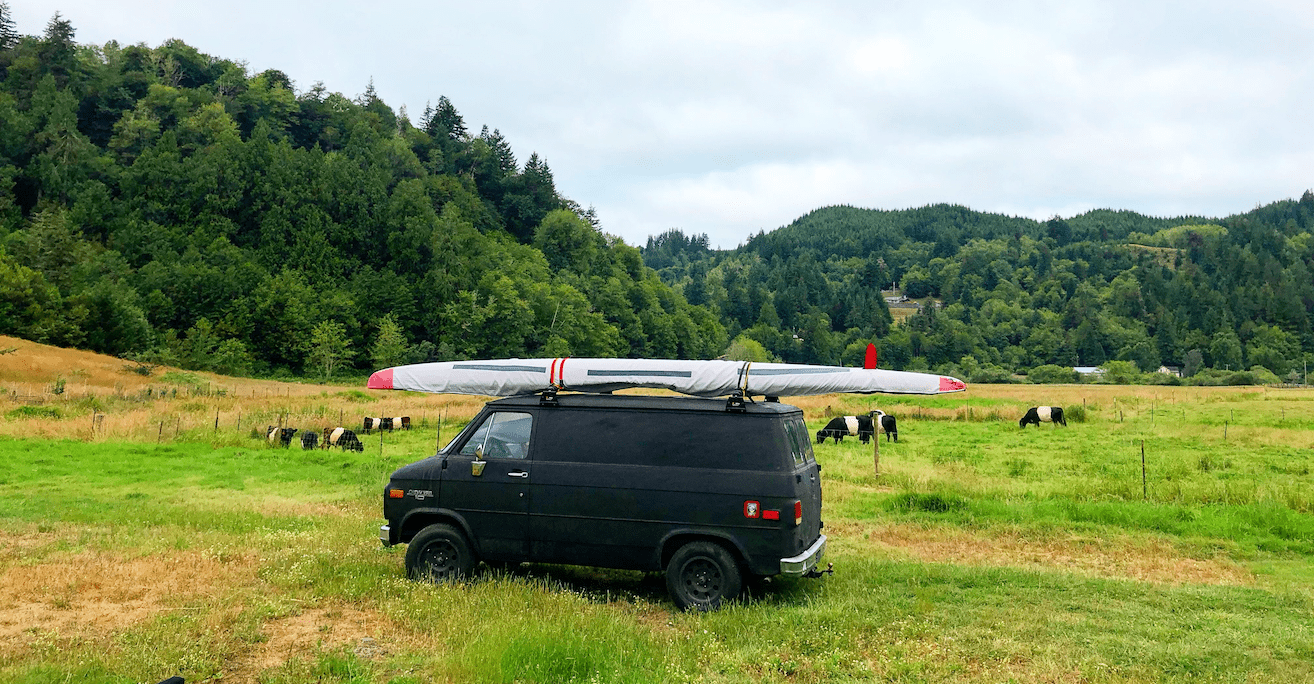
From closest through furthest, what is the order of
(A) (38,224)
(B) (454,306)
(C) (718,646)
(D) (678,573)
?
1. (C) (718,646)
2. (D) (678,573)
3. (A) (38,224)
4. (B) (454,306)

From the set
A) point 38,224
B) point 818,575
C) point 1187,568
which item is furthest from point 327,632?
point 38,224

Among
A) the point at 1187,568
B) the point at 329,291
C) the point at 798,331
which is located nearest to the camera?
the point at 1187,568

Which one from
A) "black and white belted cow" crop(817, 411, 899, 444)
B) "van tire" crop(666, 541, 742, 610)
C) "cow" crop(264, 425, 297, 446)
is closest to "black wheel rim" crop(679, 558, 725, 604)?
"van tire" crop(666, 541, 742, 610)

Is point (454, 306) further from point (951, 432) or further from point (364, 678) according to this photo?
point (364, 678)

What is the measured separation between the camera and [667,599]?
10.5 meters

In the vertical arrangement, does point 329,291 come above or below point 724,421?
above

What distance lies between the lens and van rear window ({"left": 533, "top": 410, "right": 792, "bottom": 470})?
9.72m

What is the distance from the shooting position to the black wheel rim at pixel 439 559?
10586mm

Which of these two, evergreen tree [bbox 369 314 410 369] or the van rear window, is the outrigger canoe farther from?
evergreen tree [bbox 369 314 410 369]

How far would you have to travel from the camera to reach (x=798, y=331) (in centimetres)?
17388

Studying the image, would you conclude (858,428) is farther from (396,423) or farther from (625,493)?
(625,493)

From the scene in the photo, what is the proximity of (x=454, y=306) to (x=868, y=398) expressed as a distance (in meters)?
69.2

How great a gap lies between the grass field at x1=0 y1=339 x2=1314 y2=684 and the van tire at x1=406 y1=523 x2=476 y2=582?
11.7 inches

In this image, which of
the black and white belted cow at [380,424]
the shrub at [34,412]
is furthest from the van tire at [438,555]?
the shrub at [34,412]
